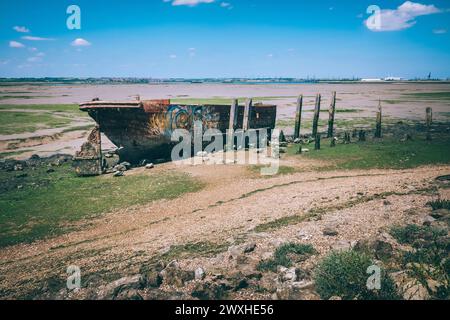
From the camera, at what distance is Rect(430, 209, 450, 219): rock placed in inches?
287

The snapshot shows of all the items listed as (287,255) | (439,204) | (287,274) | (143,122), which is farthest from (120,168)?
(439,204)

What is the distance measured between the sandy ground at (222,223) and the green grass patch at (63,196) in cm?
57

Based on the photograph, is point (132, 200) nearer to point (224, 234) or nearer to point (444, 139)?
point (224, 234)

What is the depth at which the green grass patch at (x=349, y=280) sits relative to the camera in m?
4.71

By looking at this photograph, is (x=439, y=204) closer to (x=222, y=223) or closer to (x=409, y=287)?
(x=409, y=287)

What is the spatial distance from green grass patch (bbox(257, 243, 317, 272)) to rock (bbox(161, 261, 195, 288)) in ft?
4.04

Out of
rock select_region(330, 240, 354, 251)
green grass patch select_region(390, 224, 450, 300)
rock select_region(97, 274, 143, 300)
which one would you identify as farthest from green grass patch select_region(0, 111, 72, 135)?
green grass patch select_region(390, 224, 450, 300)

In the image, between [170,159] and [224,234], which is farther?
[170,159]

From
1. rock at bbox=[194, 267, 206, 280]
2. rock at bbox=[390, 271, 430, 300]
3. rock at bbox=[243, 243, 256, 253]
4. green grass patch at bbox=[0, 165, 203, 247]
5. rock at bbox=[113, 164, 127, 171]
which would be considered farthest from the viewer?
rock at bbox=[113, 164, 127, 171]

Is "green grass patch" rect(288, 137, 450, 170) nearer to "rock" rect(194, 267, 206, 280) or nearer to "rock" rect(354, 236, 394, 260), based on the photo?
"rock" rect(354, 236, 394, 260)

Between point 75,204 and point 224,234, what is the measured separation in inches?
201

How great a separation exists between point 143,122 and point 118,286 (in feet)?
32.7
